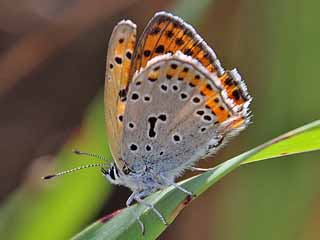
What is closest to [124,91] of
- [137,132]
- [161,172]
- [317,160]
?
[137,132]

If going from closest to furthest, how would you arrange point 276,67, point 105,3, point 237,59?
point 276,67, point 237,59, point 105,3

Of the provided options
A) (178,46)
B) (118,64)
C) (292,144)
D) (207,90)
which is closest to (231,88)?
(207,90)

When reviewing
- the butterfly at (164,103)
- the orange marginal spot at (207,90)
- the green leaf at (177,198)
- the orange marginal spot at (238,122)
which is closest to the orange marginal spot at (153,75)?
the butterfly at (164,103)

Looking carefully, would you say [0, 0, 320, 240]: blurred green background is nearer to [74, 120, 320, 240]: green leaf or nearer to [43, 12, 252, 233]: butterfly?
[43, 12, 252, 233]: butterfly

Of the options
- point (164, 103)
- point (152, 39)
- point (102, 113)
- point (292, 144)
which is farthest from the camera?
point (102, 113)

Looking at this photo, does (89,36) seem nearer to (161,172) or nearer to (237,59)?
(237,59)

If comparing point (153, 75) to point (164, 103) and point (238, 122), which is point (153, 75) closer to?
point (164, 103)

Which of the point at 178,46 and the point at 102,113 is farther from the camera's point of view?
the point at 102,113
